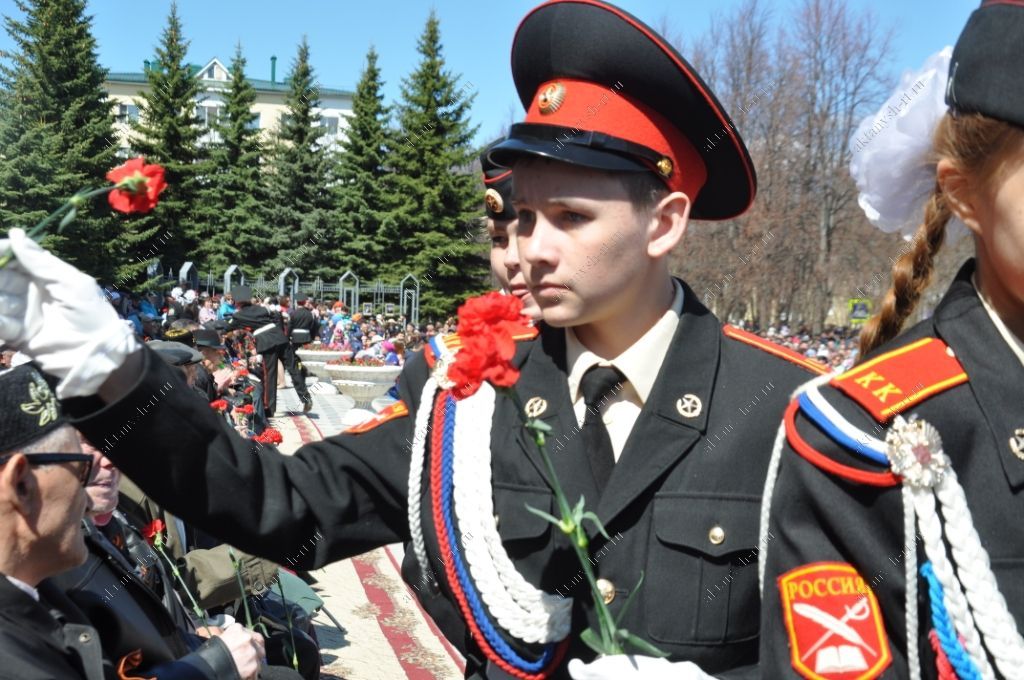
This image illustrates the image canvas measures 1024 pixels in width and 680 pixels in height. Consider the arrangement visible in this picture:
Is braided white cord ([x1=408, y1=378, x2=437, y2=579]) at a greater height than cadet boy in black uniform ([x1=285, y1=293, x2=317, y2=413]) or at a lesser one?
greater

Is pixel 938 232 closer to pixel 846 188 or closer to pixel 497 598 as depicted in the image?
pixel 497 598

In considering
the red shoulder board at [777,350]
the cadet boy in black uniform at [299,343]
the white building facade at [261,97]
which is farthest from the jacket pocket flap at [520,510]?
the white building facade at [261,97]

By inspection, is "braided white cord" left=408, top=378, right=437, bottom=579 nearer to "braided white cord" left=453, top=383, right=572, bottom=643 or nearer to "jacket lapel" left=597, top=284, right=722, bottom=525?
"braided white cord" left=453, top=383, right=572, bottom=643

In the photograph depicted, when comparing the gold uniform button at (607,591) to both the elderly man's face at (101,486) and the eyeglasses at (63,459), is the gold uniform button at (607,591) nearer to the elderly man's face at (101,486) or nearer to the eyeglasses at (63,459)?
the eyeglasses at (63,459)

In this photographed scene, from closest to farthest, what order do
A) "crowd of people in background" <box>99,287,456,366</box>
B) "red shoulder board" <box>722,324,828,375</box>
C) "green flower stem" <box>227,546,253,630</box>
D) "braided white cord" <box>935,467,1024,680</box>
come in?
"braided white cord" <box>935,467,1024,680</box>
"red shoulder board" <box>722,324,828,375</box>
"green flower stem" <box>227,546,253,630</box>
"crowd of people in background" <box>99,287,456,366</box>

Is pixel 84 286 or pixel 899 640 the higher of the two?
pixel 84 286

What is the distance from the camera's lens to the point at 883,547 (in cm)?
137

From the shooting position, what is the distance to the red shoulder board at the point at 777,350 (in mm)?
2002

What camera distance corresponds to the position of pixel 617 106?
1.92 metres

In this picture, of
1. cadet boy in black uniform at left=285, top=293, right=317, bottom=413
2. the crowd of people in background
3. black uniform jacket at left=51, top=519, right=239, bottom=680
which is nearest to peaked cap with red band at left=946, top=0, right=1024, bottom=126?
black uniform jacket at left=51, top=519, right=239, bottom=680

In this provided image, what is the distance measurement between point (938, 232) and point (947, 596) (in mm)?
648

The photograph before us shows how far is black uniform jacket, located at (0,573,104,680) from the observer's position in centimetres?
201

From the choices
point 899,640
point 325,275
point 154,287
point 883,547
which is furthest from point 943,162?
point 325,275

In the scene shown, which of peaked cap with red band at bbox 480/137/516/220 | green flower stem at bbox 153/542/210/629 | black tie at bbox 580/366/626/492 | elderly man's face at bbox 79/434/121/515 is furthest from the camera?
green flower stem at bbox 153/542/210/629
